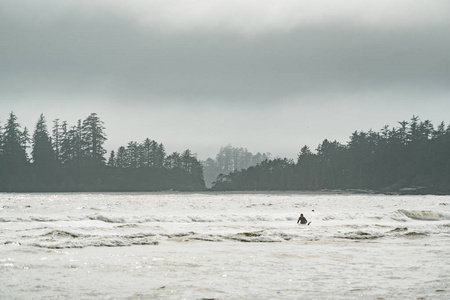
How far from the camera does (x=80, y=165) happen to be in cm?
13375

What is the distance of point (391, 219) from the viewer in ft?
124


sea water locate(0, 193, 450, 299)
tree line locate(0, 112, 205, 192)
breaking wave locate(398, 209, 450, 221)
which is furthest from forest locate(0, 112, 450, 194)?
sea water locate(0, 193, 450, 299)

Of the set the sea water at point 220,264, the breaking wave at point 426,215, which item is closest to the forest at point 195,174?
the breaking wave at point 426,215

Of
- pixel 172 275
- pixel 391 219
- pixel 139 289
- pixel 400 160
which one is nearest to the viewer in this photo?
pixel 139 289

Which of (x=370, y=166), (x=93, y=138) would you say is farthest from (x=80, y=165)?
(x=370, y=166)

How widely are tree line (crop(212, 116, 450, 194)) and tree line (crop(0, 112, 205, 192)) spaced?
18.0 meters

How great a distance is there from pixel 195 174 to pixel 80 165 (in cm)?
3375

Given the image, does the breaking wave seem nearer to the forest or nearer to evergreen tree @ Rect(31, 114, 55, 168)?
the forest

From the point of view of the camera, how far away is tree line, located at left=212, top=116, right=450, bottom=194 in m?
114

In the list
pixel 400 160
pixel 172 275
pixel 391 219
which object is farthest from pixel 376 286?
pixel 400 160

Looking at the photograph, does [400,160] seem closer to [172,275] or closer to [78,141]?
[78,141]

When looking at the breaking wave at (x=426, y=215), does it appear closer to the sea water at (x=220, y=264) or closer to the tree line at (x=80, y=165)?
the sea water at (x=220, y=264)

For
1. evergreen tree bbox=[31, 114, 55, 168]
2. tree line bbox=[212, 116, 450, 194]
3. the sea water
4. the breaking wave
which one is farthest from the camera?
evergreen tree bbox=[31, 114, 55, 168]

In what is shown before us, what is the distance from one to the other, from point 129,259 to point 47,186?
11657 centimetres
